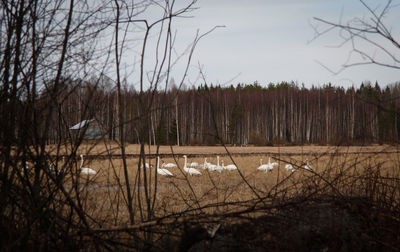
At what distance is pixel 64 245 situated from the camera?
232cm

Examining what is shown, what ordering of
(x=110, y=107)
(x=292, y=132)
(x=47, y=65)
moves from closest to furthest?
(x=47, y=65) → (x=110, y=107) → (x=292, y=132)

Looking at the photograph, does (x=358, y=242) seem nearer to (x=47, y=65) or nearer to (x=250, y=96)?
(x=47, y=65)

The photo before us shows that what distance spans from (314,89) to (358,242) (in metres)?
56.3

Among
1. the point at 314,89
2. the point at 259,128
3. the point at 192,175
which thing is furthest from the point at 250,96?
the point at 192,175

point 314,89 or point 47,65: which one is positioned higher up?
point 314,89

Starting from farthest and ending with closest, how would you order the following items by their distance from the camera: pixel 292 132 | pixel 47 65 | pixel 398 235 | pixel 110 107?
pixel 292 132
pixel 110 107
pixel 398 235
pixel 47 65

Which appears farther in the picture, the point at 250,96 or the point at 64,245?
the point at 250,96

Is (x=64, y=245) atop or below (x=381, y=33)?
below

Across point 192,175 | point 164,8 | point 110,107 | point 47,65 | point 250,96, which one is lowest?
point 192,175

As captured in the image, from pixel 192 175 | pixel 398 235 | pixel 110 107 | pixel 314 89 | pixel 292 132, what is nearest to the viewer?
pixel 398 235

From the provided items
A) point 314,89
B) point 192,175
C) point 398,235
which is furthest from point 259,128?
point 398,235

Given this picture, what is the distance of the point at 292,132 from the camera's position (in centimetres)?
5131

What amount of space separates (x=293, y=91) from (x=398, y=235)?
53133mm

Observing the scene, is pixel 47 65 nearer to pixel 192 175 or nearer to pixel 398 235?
pixel 398 235
